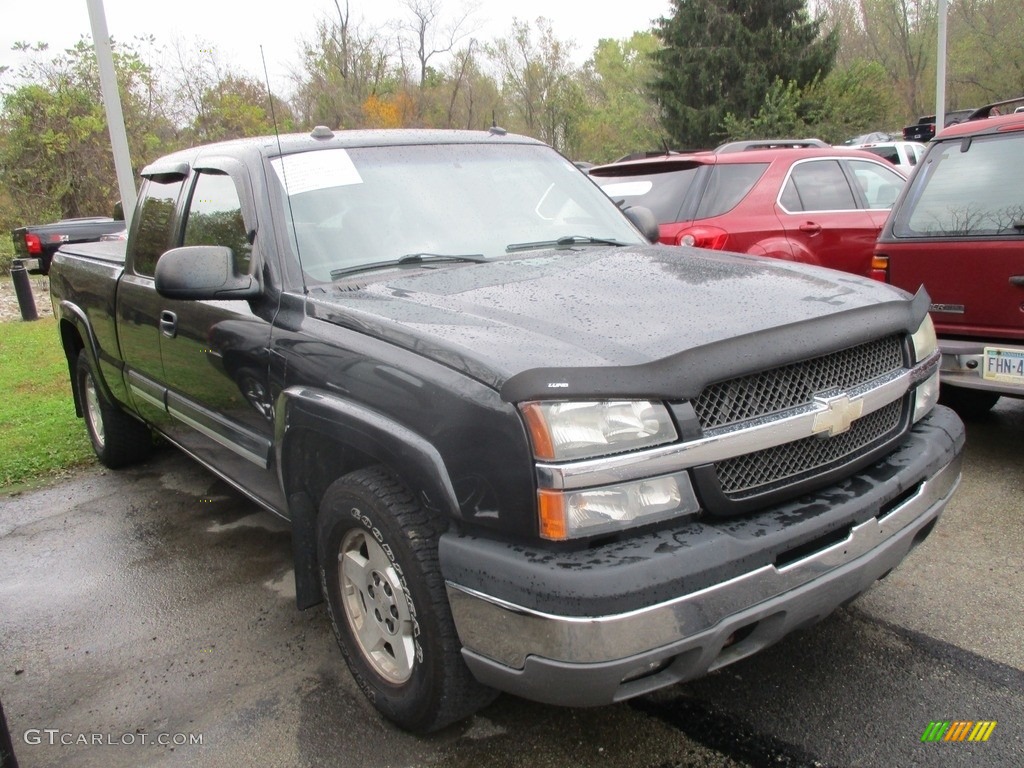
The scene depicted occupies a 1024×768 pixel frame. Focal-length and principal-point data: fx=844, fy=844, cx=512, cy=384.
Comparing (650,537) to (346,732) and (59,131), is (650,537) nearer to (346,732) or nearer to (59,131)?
(346,732)

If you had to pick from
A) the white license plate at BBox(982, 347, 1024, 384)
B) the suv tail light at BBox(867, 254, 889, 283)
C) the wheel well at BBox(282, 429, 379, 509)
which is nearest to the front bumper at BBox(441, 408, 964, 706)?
the wheel well at BBox(282, 429, 379, 509)

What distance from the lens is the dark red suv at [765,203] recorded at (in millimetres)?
6254

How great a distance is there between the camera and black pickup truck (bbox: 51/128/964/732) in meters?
2.00

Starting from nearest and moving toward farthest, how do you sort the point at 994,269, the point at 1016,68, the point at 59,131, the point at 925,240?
the point at 994,269
the point at 925,240
the point at 59,131
the point at 1016,68

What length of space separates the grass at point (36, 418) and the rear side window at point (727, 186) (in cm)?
483

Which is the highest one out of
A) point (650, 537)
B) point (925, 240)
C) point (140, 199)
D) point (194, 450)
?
point (140, 199)

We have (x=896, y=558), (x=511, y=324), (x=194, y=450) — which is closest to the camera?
(x=511, y=324)

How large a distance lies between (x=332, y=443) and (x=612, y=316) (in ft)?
3.23

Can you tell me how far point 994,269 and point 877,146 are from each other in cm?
1305

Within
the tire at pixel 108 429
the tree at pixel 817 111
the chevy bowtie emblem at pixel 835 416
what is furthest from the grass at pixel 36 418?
the tree at pixel 817 111

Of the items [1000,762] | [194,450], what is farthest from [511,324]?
[194,450]

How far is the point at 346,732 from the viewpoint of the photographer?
106 inches

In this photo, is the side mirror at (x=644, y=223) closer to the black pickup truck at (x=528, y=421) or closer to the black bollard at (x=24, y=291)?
the black pickup truck at (x=528, y=421)

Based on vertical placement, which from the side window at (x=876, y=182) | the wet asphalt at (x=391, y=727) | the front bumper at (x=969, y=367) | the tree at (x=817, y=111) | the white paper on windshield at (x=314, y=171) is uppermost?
the tree at (x=817, y=111)
